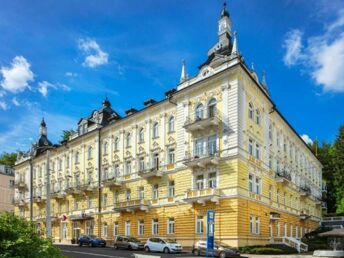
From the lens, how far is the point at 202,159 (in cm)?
4047

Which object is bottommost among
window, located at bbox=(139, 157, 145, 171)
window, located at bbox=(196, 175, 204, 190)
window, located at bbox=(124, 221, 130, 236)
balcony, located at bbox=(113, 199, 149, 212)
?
window, located at bbox=(124, 221, 130, 236)

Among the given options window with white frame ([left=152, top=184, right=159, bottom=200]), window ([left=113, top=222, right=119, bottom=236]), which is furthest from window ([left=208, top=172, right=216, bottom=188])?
window ([left=113, top=222, right=119, bottom=236])

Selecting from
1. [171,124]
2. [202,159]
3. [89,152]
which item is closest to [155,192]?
[171,124]

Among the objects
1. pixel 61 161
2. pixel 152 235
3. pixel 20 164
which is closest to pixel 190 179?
pixel 152 235

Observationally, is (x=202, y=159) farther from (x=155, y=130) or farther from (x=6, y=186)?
(x=6, y=186)

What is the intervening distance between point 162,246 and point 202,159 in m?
8.64

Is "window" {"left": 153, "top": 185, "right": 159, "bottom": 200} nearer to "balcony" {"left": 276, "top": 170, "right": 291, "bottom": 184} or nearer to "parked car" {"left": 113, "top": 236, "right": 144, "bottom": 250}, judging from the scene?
"parked car" {"left": 113, "top": 236, "right": 144, "bottom": 250}

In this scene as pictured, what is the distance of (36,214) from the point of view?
7619 cm

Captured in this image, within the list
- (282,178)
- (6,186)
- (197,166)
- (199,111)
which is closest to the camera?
(197,166)

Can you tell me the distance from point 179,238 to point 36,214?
41.5m

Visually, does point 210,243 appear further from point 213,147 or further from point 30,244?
point 213,147

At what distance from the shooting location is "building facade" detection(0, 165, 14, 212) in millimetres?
94688

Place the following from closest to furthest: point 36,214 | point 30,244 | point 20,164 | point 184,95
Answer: point 30,244 < point 184,95 < point 36,214 < point 20,164

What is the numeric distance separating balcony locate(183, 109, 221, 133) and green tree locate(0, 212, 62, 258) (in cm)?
2987
